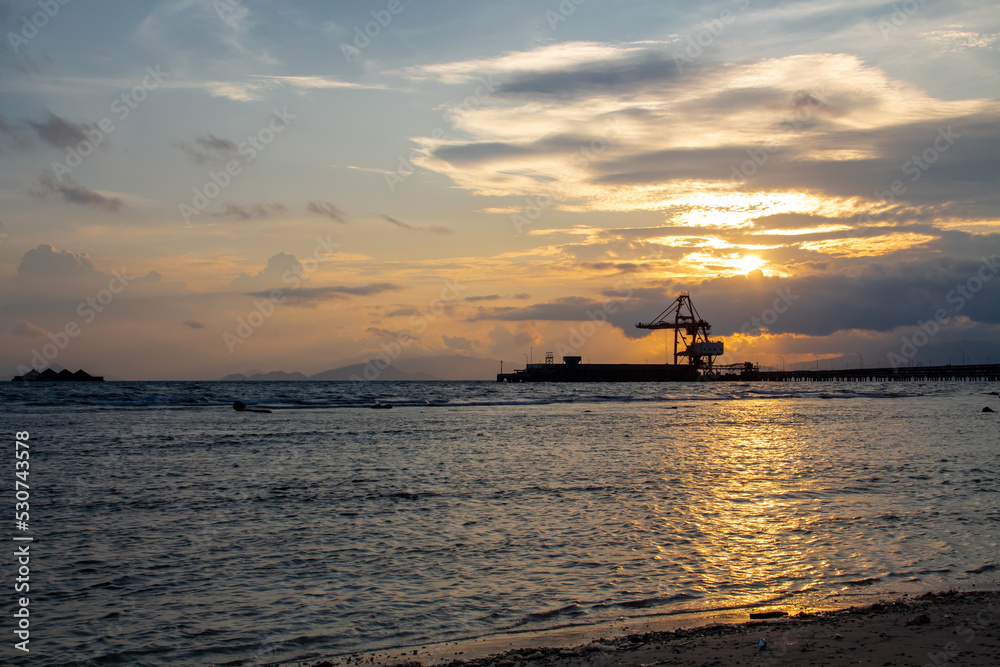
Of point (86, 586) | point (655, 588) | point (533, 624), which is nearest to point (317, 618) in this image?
point (533, 624)

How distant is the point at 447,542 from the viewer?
11.4 meters

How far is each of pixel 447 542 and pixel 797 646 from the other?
601cm

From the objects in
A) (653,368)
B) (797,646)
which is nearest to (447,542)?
(797,646)

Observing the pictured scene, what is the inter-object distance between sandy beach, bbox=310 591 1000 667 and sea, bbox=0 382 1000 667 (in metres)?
0.65

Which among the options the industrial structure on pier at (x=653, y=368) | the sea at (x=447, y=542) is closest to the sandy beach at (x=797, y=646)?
the sea at (x=447, y=542)

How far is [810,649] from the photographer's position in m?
6.79

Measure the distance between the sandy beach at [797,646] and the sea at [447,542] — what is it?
652 millimetres

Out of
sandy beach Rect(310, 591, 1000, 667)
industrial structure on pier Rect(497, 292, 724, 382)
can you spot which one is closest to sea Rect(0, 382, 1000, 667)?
sandy beach Rect(310, 591, 1000, 667)

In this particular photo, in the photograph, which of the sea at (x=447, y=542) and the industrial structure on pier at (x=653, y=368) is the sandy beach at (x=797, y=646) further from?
the industrial structure on pier at (x=653, y=368)

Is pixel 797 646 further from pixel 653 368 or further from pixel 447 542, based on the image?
pixel 653 368

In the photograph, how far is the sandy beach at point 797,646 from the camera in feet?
21.5

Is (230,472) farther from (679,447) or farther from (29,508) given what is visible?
(679,447)

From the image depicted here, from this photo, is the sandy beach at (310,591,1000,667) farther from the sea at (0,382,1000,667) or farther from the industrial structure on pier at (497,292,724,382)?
the industrial structure on pier at (497,292,724,382)

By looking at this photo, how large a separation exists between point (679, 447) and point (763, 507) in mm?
12735
